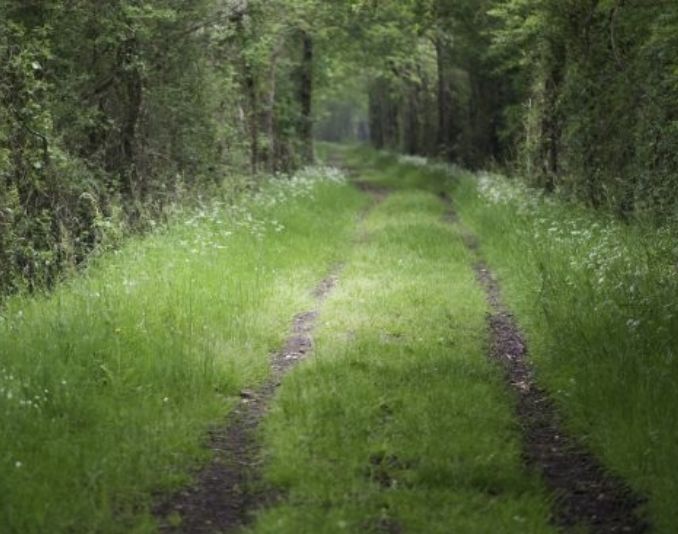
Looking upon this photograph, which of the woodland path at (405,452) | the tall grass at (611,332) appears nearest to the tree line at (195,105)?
the tall grass at (611,332)

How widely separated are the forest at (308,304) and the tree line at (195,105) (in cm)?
7

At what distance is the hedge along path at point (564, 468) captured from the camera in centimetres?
505

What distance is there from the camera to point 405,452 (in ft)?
19.1

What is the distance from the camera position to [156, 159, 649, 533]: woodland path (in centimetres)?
499

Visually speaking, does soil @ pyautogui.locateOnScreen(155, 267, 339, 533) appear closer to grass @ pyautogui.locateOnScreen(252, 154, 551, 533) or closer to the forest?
the forest

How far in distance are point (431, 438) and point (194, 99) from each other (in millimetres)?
12966

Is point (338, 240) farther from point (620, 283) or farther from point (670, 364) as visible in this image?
point (670, 364)

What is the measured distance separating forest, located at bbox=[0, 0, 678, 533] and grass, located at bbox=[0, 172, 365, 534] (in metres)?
0.03

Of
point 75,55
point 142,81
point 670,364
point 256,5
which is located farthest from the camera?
point 256,5

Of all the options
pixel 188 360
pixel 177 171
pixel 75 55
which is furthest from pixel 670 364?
pixel 177 171

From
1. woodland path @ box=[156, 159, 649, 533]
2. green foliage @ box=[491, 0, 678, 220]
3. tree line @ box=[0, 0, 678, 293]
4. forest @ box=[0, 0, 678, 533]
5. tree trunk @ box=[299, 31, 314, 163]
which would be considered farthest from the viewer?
tree trunk @ box=[299, 31, 314, 163]

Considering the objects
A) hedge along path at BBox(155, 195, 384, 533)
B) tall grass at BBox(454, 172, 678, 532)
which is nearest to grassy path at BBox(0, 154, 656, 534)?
hedge along path at BBox(155, 195, 384, 533)

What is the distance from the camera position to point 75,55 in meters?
14.5

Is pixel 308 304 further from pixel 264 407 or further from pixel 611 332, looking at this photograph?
pixel 611 332
